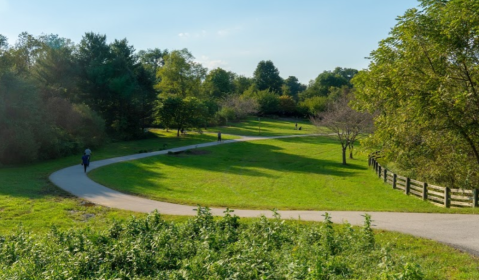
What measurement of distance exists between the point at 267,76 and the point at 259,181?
9664cm

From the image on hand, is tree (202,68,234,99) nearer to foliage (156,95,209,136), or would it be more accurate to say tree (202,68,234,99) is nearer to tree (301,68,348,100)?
tree (301,68,348,100)

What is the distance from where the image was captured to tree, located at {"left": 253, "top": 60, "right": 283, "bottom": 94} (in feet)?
380

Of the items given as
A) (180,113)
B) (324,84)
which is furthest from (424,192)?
(324,84)

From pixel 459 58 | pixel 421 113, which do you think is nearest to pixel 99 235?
pixel 421 113

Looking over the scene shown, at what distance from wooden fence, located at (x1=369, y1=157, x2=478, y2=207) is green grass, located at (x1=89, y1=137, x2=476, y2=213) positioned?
49 cm

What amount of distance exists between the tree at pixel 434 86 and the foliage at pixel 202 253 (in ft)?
25.6

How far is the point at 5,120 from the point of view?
81.1 feet

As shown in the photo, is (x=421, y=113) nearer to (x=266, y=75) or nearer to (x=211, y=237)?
(x=211, y=237)

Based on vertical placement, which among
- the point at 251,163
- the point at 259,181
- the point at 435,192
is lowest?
the point at 259,181

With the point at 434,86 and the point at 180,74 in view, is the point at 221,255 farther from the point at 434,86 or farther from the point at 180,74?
the point at 180,74

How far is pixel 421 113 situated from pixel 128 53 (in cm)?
4050

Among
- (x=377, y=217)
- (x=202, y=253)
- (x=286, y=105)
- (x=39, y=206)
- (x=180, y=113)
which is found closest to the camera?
(x=202, y=253)

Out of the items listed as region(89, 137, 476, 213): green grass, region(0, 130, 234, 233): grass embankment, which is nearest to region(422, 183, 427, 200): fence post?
region(89, 137, 476, 213): green grass

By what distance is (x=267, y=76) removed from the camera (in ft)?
386
